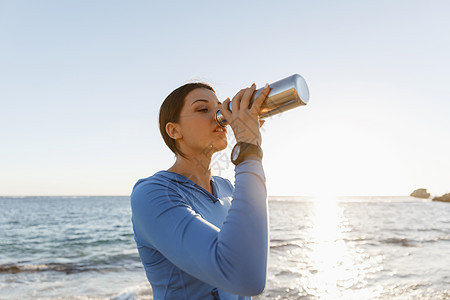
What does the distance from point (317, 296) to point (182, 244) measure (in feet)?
20.5

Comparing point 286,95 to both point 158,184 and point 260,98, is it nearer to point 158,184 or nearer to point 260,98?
point 260,98

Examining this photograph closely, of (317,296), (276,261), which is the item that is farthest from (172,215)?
(276,261)

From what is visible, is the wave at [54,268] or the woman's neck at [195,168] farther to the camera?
the wave at [54,268]

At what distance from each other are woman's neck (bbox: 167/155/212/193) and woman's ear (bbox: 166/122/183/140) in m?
0.10

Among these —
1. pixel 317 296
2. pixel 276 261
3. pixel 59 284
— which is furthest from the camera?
pixel 276 261

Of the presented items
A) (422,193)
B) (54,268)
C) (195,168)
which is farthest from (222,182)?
(422,193)

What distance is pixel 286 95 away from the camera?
1197 millimetres

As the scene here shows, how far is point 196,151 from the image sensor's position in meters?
1.53

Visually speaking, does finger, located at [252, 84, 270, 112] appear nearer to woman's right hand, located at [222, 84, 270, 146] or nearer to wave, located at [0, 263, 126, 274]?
woman's right hand, located at [222, 84, 270, 146]

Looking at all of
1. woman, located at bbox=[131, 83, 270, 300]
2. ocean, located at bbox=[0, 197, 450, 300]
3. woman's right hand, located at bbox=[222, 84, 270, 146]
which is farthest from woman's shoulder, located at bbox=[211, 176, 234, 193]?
ocean, located at bbox=[0, 197, 450, 300]

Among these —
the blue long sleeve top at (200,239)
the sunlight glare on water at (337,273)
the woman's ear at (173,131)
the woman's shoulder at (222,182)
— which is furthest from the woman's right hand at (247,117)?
the sunlight glare on water at (337,273)

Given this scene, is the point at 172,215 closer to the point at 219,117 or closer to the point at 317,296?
the point at 219,117

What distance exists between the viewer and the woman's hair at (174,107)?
60.9 inches

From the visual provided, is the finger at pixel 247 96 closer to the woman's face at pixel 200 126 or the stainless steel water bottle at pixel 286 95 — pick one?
the stainless steel water bottle at pixel 286 95
